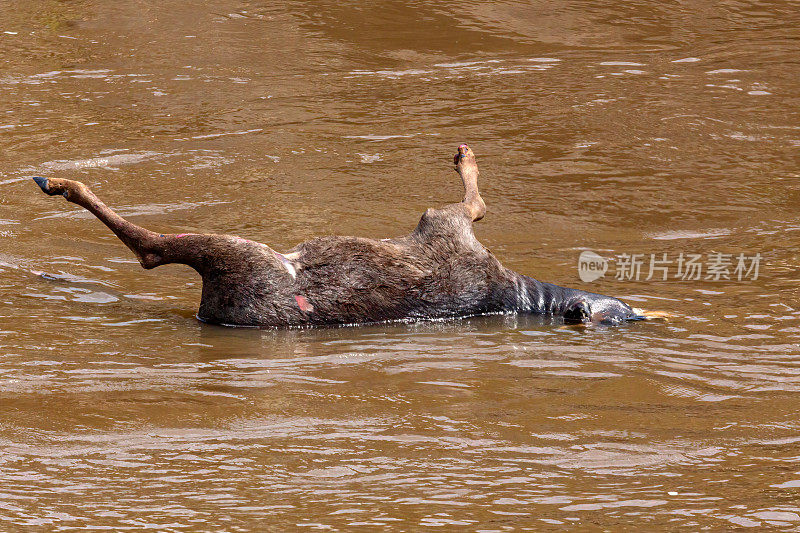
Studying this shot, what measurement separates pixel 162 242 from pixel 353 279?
3.24ft

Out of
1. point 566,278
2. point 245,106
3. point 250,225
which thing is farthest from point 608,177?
point 245,106

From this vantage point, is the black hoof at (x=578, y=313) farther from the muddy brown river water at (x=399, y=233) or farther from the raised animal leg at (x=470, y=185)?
the raised animal leg at (x=470, y=185)

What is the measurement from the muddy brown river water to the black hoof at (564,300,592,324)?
107mm

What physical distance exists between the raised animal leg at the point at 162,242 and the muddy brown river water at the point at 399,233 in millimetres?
345

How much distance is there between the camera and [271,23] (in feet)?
42.0

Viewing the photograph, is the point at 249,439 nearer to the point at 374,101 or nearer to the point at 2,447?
the point at 2,447

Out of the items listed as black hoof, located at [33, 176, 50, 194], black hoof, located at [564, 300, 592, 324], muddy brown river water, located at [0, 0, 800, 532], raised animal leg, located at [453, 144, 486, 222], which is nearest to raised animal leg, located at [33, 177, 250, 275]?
black hoof, located at [33, 176, 50, 194]

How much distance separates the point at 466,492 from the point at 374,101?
6774mm

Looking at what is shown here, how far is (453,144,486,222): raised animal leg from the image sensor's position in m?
6.53

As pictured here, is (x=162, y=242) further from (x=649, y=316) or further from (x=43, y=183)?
(x=649, y=316)

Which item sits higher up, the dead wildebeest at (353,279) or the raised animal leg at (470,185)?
the raised animal leg at (470,185)

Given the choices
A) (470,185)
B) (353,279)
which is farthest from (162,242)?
(470,185)

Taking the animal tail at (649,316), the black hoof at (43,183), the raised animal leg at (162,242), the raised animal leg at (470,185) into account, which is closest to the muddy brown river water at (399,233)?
the animal tail at (649,316)

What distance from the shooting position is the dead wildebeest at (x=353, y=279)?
5789 mm
